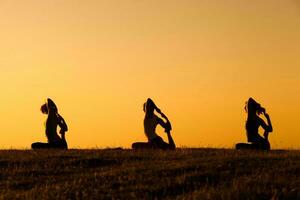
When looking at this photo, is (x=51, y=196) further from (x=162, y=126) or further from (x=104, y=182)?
(x=162, y=126)

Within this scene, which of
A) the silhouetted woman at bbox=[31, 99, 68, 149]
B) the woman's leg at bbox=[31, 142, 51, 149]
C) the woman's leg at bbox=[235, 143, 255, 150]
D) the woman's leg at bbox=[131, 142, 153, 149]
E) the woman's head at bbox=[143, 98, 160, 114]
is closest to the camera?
the woman's leg at bbox=[235, 143, 255, 150]

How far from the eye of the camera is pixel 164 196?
2273cm

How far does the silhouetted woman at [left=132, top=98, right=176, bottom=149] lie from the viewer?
1772 inches

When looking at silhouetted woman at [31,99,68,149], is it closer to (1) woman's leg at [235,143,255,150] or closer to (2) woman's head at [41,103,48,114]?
(2) woman's head at [41,103,48,114]

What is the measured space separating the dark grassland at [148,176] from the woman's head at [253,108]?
1219 centimetres

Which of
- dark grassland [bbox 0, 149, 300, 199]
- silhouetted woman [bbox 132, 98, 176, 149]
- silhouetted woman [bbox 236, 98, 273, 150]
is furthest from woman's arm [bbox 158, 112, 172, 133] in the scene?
dark grassland [bbox 0, 149, 300, 199]

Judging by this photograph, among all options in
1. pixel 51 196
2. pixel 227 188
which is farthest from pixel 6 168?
pixel 227 188

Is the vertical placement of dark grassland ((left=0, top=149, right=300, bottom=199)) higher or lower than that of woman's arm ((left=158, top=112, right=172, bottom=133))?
lower

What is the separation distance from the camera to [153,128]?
4709 cm

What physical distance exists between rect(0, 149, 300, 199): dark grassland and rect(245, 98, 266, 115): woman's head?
40.0 feet

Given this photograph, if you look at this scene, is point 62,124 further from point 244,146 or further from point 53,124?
point 244,146

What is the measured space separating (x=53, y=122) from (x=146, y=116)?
599cm

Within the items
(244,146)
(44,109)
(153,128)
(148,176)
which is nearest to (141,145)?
(153,128)

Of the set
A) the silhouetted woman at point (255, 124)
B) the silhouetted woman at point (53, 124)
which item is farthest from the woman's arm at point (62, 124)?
the silhouetted woman at point (255, 124)
